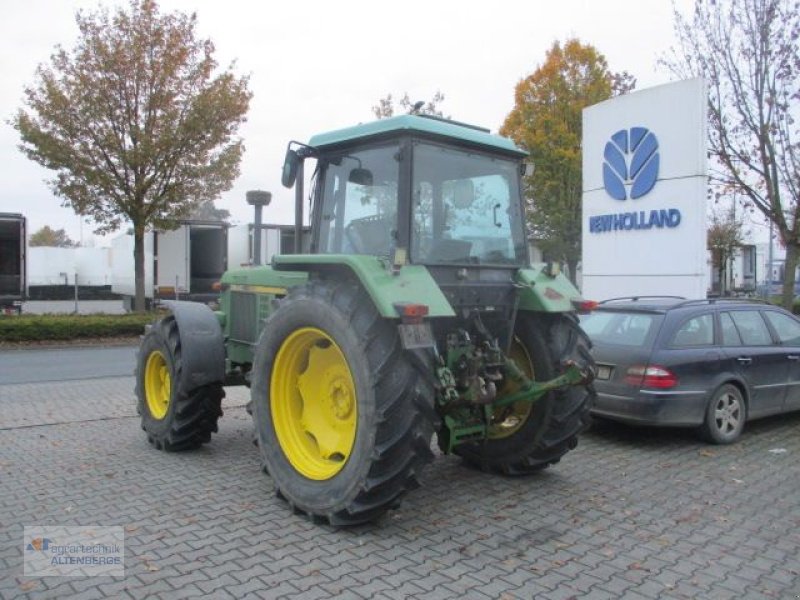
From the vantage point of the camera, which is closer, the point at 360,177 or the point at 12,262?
the point at 360,177

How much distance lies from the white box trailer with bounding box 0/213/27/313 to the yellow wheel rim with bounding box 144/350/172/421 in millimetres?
13633

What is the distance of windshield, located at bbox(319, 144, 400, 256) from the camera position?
4719mm

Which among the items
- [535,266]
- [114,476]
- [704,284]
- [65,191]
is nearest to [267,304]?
[114,476]

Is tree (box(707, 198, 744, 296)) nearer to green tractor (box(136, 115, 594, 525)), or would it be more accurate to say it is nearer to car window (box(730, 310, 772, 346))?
car window (box(730, 310, 772, 346))

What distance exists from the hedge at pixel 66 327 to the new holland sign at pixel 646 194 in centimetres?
1194

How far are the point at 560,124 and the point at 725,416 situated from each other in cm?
1778

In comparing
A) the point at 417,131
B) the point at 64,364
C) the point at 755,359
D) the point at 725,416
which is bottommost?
the point at 64,364

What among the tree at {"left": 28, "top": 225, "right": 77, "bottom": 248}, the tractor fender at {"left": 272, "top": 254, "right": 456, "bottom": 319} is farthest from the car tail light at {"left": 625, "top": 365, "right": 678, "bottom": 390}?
the tree at {"left": 28, "top": 225, "right": 77, "bottom": 248}

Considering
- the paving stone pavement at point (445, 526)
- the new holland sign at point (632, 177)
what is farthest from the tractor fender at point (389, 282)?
the new holland sign at point (632, 177)

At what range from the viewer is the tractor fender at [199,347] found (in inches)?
227

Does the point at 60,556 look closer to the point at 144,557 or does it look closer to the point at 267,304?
the point at 144,557

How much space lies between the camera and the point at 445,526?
4488 millimetres

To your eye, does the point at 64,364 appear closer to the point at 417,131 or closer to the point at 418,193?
the point at 418,193

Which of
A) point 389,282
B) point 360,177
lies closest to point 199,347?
point 360,177
